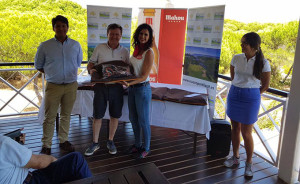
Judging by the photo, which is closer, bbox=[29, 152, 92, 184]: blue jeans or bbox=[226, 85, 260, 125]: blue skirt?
bbox=[29, 152, 92, 184]: blue jeans

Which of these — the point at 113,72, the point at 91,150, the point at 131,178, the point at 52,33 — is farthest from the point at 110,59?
the point at 52,33

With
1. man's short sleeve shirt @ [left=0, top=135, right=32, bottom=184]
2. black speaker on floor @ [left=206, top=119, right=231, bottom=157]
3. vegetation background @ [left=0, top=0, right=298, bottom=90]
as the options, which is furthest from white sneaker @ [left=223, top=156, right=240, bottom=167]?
vegetation background @ [left=0, top=0, right=298, bottom=90]

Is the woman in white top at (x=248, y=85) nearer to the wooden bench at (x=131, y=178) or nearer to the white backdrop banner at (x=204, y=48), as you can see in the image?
the white backdrop banner at (x=204, y=48)

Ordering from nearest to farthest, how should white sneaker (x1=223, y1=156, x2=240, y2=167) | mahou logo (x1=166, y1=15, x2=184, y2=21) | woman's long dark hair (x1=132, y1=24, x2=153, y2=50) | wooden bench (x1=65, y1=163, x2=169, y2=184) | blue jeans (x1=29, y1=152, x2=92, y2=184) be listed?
wooden bench (x1=65, y1=163, x2=169, y2=184), blue jeans (x1=29, y1=152, x2=92, y2=184), woman's long dark hair (x1=132, y1=24, x2=153, y2=50), white sneaker (x1=223, y1=156, x2=240, y2=167), mahou logo (x1=166, y1=15, x2=184, y2=21)

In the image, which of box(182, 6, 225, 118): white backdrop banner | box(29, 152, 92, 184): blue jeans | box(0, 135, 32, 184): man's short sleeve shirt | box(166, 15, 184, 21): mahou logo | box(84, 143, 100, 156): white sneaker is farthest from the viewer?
box(166, 15, 184, 21): mahou logo

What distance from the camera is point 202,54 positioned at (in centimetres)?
384

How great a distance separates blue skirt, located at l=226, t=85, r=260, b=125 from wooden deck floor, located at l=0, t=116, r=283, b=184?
632 millimetres

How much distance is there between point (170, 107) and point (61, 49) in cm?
147

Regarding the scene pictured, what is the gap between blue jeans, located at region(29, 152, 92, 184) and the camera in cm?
158

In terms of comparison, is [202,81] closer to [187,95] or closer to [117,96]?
[187,95]

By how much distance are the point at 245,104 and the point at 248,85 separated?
19 centimetres

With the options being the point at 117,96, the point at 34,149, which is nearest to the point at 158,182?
the point at 117,96

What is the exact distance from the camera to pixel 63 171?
159 cm

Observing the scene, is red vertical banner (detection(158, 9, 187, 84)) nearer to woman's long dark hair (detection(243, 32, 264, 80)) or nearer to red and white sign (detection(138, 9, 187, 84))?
red and white sign (detection(138, 9, 187, 84))
